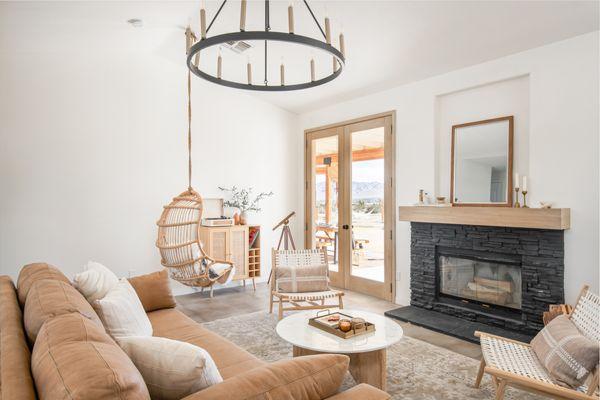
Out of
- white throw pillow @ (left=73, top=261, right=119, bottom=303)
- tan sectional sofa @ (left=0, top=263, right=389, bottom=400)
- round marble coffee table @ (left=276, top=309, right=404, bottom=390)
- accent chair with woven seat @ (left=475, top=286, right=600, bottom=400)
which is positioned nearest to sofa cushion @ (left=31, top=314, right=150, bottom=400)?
tan sectional sofa @ (left=0, top=263, right=389, bottom=400)

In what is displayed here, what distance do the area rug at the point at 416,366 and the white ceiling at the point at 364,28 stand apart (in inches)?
114

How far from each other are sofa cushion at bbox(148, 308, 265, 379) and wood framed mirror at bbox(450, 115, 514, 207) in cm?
305

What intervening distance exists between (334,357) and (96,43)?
15.2ft

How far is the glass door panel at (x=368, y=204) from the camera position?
5121 mm

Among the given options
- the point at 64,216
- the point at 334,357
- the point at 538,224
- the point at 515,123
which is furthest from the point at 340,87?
the point at 334,357

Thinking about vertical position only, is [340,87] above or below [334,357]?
above

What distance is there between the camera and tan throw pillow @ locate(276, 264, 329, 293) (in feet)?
13.3

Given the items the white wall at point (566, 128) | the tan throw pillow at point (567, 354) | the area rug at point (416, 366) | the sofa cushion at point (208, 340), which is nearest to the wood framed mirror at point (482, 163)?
the white wall at point (566, 128)

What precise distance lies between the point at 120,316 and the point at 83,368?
1.13 meters

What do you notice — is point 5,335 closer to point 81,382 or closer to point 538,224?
point 81,382

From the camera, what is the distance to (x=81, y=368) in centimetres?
94

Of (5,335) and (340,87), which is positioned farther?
(340,87)

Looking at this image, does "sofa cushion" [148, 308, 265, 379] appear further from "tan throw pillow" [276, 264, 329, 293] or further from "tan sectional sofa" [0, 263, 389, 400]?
"tan throw pillow" [276, 264, 329, 293]

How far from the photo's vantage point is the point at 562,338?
7.11 ft
